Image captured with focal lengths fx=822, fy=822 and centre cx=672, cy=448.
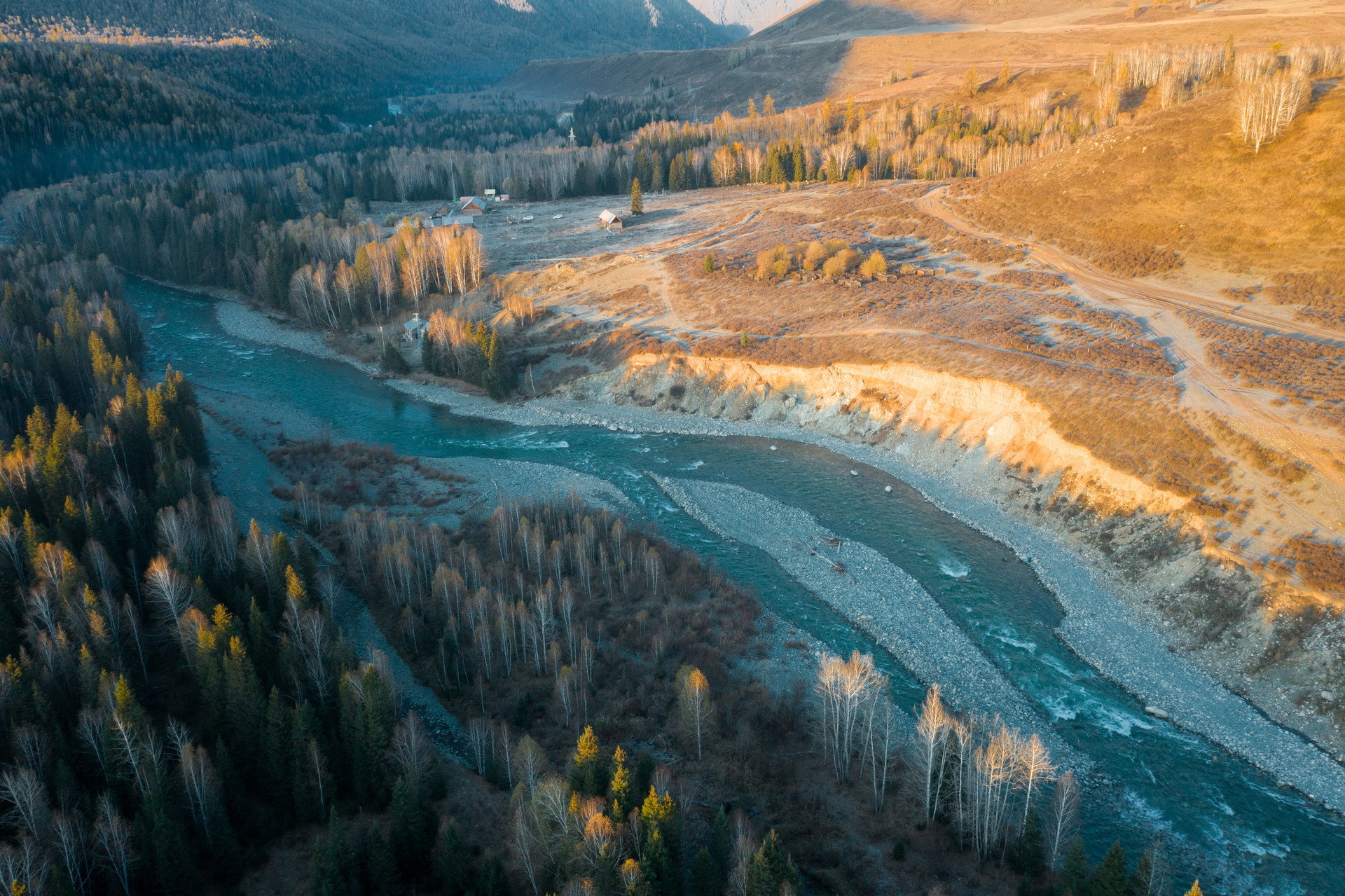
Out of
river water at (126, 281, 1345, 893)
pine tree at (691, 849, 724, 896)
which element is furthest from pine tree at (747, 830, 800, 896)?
river water at (126, 281, 1345, 893)

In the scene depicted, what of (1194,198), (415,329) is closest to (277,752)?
(415,329)

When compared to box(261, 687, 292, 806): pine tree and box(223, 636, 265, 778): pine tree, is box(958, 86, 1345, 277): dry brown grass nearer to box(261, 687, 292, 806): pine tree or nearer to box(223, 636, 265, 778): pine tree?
Answer: box(261, 687, 292, 806): pine tree

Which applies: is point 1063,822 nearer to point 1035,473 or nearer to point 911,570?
point 911,570

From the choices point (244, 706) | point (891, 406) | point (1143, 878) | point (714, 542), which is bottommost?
point (714, 542)

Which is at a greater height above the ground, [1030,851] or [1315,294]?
[1315,294]

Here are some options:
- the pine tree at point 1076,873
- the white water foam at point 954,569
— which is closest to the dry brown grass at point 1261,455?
the white water foam at point 954,569

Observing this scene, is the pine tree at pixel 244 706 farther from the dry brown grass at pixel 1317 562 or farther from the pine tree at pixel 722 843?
the dry brown grass at pixel 1317 562
